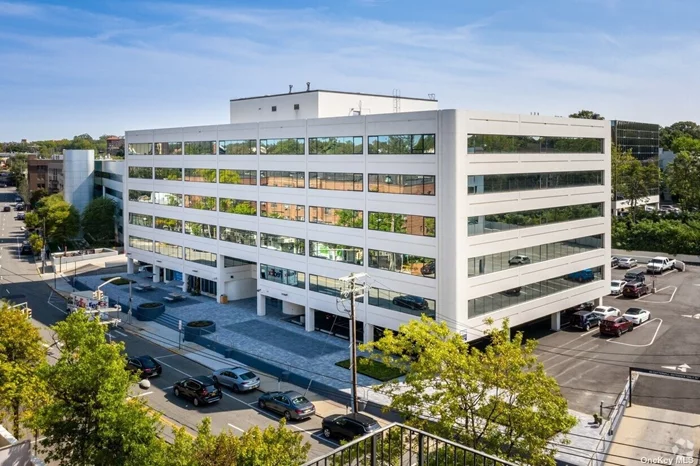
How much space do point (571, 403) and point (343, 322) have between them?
17.7m

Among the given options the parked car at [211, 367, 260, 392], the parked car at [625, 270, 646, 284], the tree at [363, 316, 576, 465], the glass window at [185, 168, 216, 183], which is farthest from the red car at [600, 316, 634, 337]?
the glass window at [185, 168, 216, 183]

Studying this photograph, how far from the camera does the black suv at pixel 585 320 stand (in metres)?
46.4

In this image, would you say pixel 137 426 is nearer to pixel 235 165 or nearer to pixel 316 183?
pixel 316 183

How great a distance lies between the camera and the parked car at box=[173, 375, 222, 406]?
33875 millimetres

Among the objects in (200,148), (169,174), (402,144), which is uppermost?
(200,148)

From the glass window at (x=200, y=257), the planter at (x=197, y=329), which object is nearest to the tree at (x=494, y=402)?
the planter at (x=197, y=329)

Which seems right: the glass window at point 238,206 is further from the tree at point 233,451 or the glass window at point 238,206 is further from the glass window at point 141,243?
the tree at point 233,451

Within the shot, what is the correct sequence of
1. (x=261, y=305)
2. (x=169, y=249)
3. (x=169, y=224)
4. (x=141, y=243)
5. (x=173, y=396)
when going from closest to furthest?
(x=173, y=396) < (x=261, y=305) < (x=169, y=224) < (x=169, y=249) < (x=141, y=243)

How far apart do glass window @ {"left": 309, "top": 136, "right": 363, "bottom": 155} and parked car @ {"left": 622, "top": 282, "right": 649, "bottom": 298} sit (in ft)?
104

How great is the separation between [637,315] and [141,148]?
5283cm

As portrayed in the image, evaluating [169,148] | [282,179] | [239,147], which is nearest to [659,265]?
[282,179]

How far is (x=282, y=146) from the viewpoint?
48625mm

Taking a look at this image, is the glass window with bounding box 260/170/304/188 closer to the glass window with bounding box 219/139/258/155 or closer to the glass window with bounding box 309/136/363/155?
the glass window with bounding box 219/139/258/155

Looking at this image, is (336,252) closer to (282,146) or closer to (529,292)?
(282,146)
